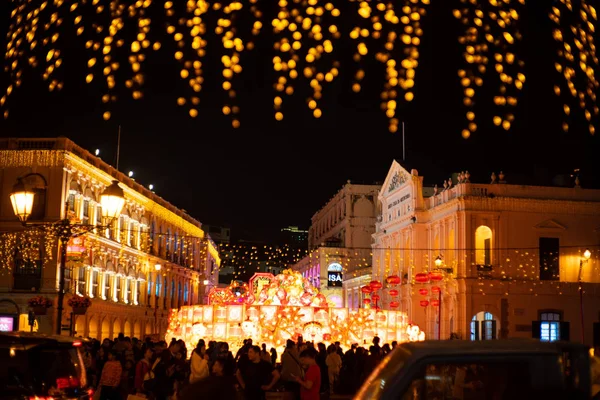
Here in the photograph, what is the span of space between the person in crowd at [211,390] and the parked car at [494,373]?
163cm

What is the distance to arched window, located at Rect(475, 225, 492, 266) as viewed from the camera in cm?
4222

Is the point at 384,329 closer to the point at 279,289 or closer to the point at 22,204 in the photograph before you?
the point at 279,289

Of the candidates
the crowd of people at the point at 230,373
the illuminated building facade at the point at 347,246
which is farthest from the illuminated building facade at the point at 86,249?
Result: the illuminated building facade at the point at 347,246

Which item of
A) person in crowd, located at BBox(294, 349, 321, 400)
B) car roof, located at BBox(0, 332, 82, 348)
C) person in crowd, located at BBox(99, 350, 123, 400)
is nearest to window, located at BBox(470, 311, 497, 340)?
person in crowd, located at BBox(99, 350, 123, 400)

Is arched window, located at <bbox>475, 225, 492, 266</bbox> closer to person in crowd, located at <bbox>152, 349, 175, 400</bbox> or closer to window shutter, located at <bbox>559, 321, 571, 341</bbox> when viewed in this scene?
window shutter, located at <bbox>559, 321, 571, 341</bbox>

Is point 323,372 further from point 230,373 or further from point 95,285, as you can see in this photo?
point 95,285

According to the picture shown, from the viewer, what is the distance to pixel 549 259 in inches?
1650

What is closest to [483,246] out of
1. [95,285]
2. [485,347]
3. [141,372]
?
[95,285]

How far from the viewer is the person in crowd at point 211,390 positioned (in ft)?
11.4

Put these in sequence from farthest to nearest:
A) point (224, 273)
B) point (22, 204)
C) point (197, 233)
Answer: point (224, 273)
point (197, 233)
point (22, 204)

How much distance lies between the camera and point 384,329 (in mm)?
29641

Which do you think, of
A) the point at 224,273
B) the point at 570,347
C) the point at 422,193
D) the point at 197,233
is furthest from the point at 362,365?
the point at 224,273

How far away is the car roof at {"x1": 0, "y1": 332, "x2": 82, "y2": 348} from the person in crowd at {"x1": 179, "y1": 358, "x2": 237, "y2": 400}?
5.81m

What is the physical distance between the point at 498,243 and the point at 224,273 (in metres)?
72.2
